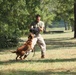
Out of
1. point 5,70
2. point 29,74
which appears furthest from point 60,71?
point 5,70

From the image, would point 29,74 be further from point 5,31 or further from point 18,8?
point 18,8

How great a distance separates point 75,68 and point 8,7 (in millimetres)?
13731

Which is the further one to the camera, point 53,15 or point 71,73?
point 53,15

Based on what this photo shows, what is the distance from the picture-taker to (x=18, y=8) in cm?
2625

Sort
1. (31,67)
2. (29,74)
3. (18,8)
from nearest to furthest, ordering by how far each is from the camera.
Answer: (29,74), (31,67), (18,8)

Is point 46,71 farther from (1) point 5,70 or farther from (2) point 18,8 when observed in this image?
(2) point 18,8

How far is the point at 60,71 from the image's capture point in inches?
460

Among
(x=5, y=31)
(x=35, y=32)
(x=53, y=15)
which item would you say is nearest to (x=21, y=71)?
(x=35, y=32)

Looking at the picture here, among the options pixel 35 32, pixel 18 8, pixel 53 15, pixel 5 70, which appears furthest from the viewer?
pixel 53 15

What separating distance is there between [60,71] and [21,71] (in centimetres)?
143

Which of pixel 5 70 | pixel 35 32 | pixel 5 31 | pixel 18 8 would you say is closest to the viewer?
pixel 5 70

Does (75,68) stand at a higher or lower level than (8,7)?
lower

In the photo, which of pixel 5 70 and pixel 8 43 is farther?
pixel 8 43

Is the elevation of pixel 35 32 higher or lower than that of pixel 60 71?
higher
